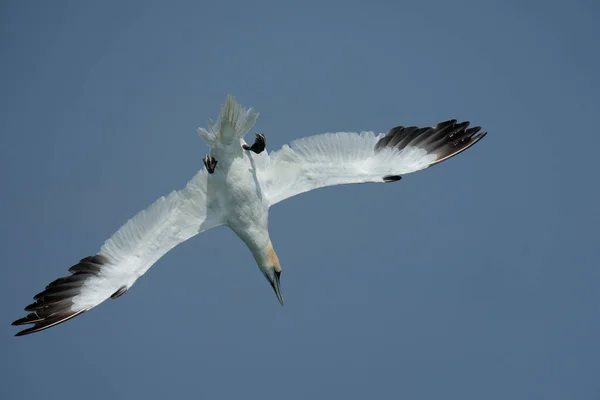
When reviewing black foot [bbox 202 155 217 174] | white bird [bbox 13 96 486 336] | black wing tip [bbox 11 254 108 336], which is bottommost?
black wing tip [bbox 11 254 108 336]

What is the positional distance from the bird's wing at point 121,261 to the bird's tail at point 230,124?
0.97 meters

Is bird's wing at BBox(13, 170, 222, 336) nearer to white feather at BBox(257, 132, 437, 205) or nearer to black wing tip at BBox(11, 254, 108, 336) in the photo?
black wing tip at BBox(11, 254, 108, 336)

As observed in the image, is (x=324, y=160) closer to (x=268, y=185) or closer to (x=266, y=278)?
(x=268, y=185)

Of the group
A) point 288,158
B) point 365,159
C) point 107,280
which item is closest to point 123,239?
point 107,280

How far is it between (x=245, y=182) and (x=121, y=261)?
83.5 inches

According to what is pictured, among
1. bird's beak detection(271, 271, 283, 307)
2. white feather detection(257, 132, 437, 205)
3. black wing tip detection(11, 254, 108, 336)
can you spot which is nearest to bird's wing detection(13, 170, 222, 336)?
black wing tip detection(11, 254, 108, 336)

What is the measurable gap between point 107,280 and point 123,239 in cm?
62

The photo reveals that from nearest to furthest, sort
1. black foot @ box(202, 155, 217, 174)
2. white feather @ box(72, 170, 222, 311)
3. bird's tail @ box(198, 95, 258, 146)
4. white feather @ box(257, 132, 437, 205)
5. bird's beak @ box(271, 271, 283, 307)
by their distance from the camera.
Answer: white feather @ box(72, 170, 222, 311) < bird's tail @ box(198, 95, 258, 146) < black foot @ box(202, 155, 217, 174) < white feather @ box(257, 132, 437, 205) < bird's beak @ box(271, 271, 283, 307)

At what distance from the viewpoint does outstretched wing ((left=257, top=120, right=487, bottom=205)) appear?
45.2 feet

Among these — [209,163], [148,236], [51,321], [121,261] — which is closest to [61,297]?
[51,321]

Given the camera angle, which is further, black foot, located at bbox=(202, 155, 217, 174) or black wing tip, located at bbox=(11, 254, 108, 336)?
black foot, located at bbox=(202, 155, 217, 174)

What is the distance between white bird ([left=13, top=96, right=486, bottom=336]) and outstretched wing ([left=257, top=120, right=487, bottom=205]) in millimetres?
15

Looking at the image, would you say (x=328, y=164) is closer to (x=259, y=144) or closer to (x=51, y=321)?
(x=259, y=144)

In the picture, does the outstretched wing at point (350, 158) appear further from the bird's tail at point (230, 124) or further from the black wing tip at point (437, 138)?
the bird's tail at point (230, 124)
